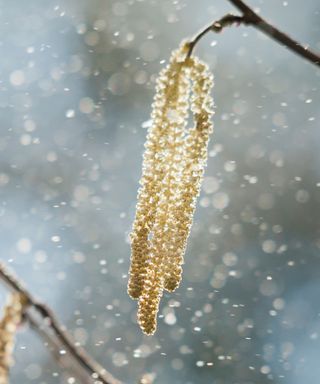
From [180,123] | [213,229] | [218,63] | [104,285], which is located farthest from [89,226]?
[180,123]

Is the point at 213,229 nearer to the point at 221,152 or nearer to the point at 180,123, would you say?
the point at 221,152

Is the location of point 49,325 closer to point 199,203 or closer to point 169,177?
point 169,177

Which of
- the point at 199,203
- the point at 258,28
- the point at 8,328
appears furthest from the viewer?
the point at 199,203

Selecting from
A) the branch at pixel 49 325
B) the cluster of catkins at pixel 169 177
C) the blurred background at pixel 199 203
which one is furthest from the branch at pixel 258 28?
the blurred background at pixel 199 203

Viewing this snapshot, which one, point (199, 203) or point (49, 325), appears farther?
point (199, 203)

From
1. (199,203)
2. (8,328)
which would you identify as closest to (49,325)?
(8,328)

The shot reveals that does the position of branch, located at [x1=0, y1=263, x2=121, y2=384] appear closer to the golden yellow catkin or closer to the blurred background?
the golden yellow catkin
